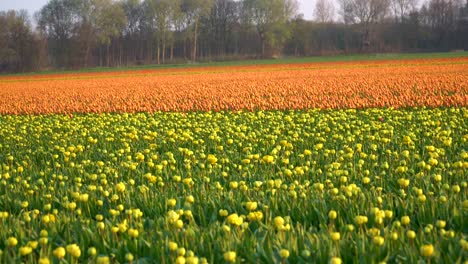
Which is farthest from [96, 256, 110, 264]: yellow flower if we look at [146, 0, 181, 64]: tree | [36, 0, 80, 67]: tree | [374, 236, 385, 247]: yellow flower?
[36, 0, 80, 67]: tree

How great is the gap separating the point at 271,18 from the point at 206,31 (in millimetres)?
13688

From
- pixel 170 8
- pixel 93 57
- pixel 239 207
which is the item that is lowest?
pixel 239 207

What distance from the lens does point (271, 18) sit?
7969 centimetres

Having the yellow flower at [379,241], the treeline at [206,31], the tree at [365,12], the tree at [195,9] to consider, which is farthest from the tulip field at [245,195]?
the tree at [365,12]

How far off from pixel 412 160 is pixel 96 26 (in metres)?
77.4

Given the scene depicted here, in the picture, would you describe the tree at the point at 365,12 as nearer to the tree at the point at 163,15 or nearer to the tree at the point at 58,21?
the tree at the point at 163,15

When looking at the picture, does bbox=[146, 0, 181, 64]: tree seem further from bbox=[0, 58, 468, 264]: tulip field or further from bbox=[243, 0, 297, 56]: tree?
bbox=[0, 58, 468, 264]: tulip field

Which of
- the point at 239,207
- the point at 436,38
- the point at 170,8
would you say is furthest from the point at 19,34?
the point at 239,207

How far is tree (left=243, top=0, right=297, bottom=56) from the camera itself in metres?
77.7

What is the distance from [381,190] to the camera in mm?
4758

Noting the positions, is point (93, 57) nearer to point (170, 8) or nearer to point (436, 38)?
point (170, 8)

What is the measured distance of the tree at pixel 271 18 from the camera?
7769 centimetres

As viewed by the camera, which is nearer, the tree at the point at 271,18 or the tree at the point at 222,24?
the tree at the point at 271,18

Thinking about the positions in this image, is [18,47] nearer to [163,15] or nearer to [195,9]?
[163,15]
